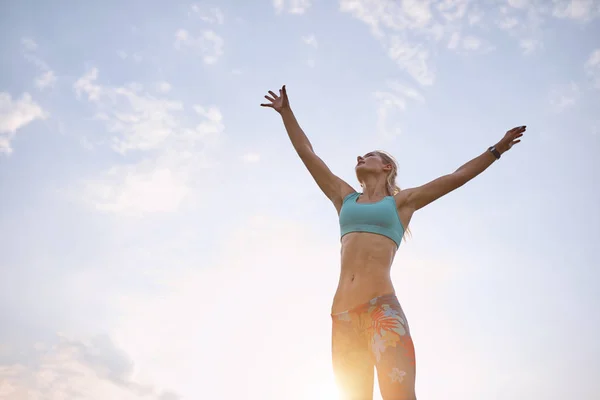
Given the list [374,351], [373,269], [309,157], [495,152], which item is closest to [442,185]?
[495,152]

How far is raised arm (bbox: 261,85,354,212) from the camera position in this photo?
6.06 meters

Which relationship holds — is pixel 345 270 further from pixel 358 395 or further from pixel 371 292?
pixel 358 395

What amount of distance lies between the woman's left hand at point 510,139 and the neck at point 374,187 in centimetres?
133

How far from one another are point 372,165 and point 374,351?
214cm

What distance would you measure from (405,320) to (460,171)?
180 cm

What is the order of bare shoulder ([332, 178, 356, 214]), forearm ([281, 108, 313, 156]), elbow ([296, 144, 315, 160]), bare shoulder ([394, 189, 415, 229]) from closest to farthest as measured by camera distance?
bare shoulder ([394, 189, 415, 229]) < bare shoulder ([332, 178, 356, 214]) < elbow ([296, 144, 315, 160]) < forearm ([281, 108, 313, 156])

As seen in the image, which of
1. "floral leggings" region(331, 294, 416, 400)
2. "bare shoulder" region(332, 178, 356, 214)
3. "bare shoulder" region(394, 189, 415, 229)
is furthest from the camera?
"bare shoulder" region(332, 178, 356, 214)

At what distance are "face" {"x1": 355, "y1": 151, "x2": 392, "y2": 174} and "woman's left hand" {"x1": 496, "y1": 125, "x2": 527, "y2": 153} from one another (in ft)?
4.05

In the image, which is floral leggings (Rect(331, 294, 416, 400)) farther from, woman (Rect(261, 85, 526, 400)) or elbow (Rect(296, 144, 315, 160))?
elbow (Rect(296, 144, 315, 160))

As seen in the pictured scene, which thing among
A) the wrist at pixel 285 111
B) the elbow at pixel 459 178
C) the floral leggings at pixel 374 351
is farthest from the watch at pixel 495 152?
the wrist at pixel 285 111

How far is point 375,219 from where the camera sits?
5355mm

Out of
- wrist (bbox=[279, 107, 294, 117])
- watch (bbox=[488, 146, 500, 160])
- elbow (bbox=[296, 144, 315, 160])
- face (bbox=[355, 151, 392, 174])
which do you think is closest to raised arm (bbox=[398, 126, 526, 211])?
watch (bbox=[488, 146, 500, 160])

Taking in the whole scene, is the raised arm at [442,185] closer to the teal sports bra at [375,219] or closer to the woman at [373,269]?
the woman at [373,269]

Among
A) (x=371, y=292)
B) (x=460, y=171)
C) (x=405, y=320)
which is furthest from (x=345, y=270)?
(x=460, y=171)
